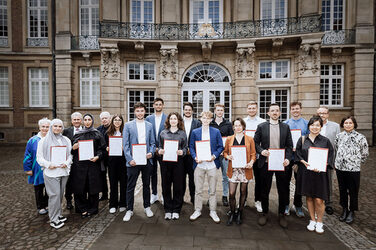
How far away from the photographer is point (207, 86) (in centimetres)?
1322

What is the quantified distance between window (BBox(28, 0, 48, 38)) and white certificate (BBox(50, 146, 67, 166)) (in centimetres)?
1506

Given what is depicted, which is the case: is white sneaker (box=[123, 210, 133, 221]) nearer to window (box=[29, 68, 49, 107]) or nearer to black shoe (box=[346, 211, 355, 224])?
Result: black shoe (box=[346, 211, 355, 224])

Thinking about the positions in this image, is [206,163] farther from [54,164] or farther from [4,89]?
[4,89]

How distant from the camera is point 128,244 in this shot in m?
3.38

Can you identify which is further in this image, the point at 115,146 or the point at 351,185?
the point at 115,146

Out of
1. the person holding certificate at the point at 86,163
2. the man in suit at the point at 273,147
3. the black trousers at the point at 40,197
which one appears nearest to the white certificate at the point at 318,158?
the man in suit at the point at 273,147

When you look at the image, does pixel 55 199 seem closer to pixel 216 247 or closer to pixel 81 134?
pixel 81 134

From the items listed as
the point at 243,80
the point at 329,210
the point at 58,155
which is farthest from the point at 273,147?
the point at 243,80

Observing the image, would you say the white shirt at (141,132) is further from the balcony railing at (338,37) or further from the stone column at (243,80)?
the balcony railing at (338,37)

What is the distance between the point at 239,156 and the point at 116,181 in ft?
8.58

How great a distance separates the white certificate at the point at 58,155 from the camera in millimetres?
3781

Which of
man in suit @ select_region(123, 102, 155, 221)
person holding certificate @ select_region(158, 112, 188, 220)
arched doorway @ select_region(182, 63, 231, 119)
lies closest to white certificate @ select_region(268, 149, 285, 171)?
person holding certificate @ select_region(158, 112, 188, 220)

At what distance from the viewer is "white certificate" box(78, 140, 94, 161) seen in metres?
4.12

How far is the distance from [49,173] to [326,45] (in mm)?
15155
